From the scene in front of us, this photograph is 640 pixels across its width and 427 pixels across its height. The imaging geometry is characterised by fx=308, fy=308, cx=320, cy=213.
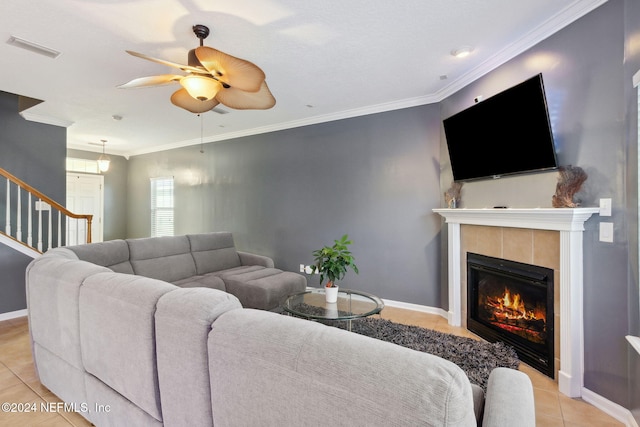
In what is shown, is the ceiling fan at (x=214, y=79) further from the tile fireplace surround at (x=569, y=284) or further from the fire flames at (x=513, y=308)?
the fire flames at (x=513, y=308)

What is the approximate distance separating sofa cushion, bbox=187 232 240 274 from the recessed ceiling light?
3568 millimetres

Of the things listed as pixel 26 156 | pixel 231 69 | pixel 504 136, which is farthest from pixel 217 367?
pixel 26 156

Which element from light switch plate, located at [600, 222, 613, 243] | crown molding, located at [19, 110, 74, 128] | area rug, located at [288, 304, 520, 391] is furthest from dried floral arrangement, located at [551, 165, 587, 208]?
crown molding, located at [19, 110, 74, 128]

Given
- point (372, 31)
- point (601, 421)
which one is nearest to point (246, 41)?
point (372, 31)

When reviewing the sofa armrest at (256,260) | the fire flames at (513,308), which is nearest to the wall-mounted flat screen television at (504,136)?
the fire flames at (513,308)

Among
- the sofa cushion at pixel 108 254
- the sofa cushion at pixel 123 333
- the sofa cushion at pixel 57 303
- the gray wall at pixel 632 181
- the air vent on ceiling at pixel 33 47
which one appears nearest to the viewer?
the sofa cushion at pixel 123 333

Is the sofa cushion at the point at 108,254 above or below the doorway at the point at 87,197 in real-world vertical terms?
below

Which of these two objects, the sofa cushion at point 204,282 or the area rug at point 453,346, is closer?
the area rug at point 453,346

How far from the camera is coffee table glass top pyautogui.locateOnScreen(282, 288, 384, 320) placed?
2441mm

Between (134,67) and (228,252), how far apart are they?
2.48 meters

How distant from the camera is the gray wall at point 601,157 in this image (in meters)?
1.90

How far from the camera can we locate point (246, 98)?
2486mm

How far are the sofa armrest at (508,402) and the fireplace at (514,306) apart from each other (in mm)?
1639

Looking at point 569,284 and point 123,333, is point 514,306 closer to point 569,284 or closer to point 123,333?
point 569,284
